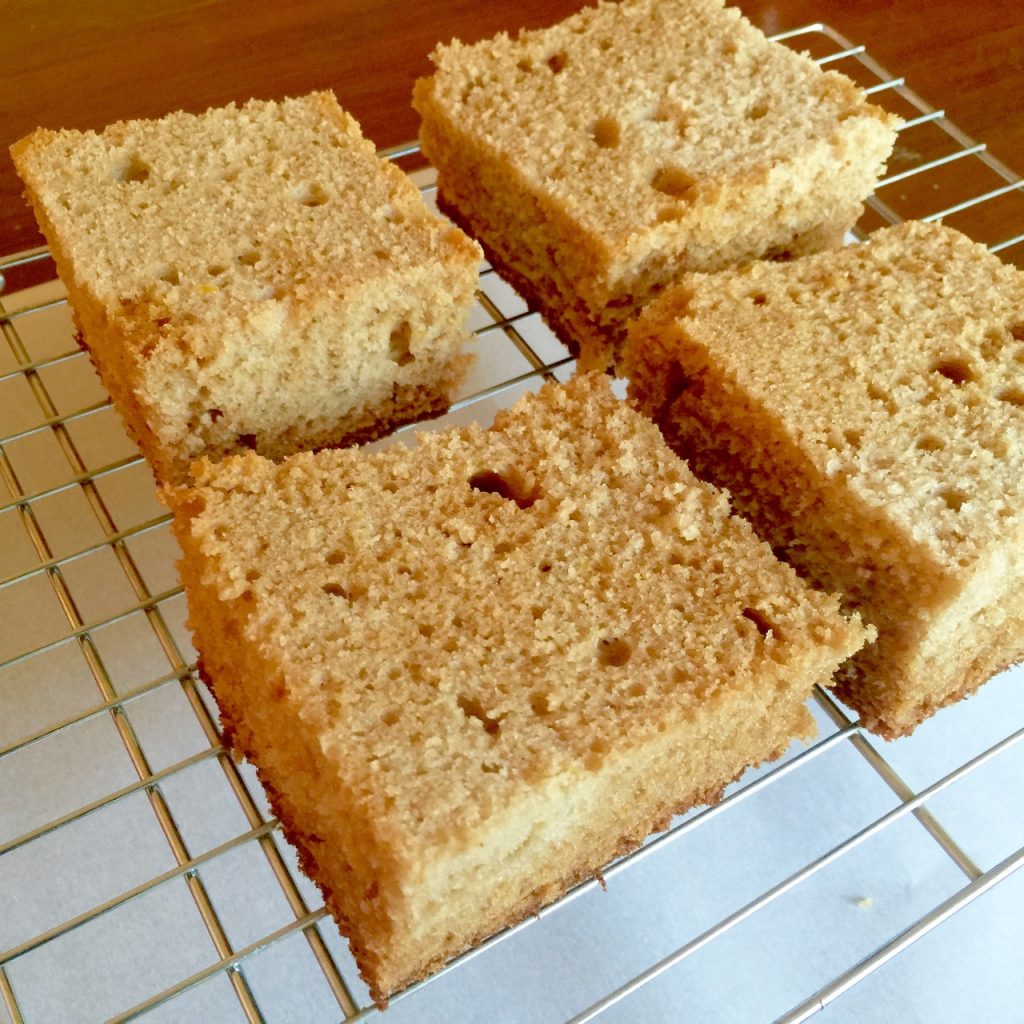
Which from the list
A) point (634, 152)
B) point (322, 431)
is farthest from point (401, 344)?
point (634, 152)

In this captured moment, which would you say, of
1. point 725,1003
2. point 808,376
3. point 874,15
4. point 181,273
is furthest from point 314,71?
point 725,1003

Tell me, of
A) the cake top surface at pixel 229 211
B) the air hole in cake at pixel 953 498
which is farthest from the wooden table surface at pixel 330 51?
the air hole in cake at pixel 953 498

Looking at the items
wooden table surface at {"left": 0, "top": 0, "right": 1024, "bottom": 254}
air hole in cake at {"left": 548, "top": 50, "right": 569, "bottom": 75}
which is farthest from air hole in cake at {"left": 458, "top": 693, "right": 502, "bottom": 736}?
wooden table surface at {"left": 0, "top": 0, "right": 1024, "bottom": 254}

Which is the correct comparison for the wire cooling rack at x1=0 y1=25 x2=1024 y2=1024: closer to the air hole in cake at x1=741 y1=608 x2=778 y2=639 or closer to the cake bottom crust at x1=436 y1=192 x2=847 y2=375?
the cake bottom crust at x1=436 y1=192 x2=847 y2=375

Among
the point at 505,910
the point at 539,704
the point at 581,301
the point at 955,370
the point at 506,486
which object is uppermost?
the point at 581,301

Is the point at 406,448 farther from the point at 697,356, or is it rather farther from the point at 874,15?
the point at 874,15

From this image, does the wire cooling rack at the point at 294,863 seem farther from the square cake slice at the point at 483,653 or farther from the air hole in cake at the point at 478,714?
the air hole in cake at the point at 478,714

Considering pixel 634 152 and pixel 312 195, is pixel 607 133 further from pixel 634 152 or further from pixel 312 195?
pixel 312 195
